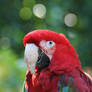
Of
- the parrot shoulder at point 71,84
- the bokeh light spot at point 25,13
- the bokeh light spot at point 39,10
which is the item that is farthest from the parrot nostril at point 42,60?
the bokeh light spot at point 25,13

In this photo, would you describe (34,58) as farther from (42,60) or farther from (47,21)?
(47,21)

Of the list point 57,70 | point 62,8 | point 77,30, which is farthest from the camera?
point 77,30

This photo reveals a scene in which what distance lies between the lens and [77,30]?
3.78 metres

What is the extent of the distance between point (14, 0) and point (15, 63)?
3.83 feet

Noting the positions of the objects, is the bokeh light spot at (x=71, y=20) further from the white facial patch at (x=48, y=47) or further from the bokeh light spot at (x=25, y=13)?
the white facial patch at (x=48, y=47)

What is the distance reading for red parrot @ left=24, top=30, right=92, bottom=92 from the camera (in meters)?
1.88

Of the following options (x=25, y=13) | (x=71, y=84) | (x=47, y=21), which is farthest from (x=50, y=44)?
(x=25, y=13)

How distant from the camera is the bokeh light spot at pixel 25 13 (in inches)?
140

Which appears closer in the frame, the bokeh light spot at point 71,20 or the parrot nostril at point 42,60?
the parrot nostril at point 42,60

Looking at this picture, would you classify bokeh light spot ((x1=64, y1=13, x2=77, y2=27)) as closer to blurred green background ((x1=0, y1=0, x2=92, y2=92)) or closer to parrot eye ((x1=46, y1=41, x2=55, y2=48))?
blurred green background ((x1=0, y1=0, x2=92, y2=92))

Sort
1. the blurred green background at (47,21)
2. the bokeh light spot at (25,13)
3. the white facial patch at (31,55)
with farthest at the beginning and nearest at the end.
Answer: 1. the bokeh light spot at (25,13)
2. the blurred green background at (47,21)
3. the white facial patch at (31,55)

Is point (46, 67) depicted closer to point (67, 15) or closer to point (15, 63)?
point (15, 63)

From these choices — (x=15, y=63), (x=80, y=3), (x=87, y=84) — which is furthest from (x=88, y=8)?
(x=87, y=84)

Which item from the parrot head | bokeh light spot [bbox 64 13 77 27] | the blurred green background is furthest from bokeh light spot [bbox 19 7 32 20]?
the parrot head
